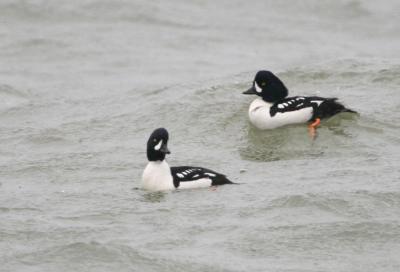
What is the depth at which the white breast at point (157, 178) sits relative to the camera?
14.3m

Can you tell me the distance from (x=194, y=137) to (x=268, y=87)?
1.55 metres

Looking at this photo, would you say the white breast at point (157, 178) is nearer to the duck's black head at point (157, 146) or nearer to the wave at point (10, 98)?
the duck's black head at point (157, 146)

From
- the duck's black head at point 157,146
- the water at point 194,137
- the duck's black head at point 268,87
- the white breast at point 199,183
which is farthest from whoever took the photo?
the duck's black head at point 268,87

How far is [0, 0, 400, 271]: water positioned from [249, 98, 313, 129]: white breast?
18 centimetres

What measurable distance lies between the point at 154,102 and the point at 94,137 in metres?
2.36

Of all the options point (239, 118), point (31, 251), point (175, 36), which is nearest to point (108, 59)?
point (175, 36)

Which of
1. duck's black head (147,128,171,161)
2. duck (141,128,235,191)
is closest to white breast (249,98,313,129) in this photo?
duck (141,128,235,191)

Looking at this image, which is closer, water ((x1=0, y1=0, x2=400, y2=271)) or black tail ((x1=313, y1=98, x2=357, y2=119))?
water ((x1=0, y1=0, x2=400, y2=271))

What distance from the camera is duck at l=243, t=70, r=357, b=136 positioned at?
1762 centimetres

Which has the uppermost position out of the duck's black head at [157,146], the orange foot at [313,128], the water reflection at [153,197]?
the duck's black head at [157,146]

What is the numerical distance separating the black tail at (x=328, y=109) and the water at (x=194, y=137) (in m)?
0.20

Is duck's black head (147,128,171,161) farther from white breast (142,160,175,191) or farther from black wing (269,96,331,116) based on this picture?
black wing (269,96,331,116)

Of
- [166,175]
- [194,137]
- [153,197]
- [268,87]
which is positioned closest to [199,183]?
[166,175]

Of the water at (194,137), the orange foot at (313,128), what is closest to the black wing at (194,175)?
the water at (194,137)
